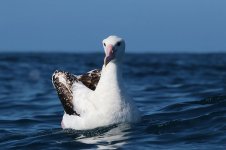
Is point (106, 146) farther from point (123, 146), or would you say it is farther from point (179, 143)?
point (179, 143)

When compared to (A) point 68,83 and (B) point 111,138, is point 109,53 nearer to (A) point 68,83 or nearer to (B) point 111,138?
(B) point 111,138

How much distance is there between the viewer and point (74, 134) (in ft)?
37.3

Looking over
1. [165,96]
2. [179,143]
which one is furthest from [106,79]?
[165,96]

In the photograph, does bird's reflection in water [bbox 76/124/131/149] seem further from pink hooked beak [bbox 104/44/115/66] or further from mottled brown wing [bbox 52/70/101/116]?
mottled brown wing [bbox 52/70/101/116]

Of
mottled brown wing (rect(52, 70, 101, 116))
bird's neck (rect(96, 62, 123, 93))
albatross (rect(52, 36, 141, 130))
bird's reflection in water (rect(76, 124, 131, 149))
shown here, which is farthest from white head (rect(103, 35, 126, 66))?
mottled brown wing (rect(52, 70, 101, 116))

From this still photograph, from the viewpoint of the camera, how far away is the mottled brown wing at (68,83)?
12.1 m

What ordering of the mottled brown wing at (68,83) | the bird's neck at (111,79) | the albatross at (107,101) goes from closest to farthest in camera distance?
the albatross at (107,101), the bird's neck at (111,79), the mottled brown wing at (68,83)

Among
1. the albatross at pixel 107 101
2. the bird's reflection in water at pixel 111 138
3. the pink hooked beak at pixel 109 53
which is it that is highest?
the pink hooked beak at pixel 109 53

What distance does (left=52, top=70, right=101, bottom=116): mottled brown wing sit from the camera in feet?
39.9

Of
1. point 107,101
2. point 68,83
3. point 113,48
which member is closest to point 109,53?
point 113,48

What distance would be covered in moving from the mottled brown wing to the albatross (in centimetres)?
14

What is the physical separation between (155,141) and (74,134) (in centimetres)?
146

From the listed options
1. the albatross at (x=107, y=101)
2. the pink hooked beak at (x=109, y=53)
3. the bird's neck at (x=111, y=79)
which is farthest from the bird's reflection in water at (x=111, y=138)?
the pink hooked beak at (x=109, y=53)

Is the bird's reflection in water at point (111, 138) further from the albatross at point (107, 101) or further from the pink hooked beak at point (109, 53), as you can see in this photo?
the pink hooked beak at point (109, 53)
